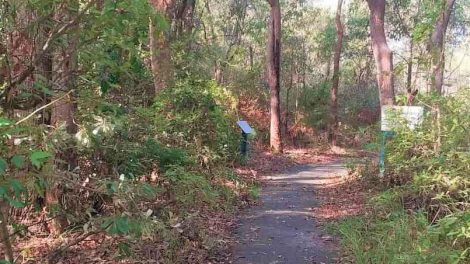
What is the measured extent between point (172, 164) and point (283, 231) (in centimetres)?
216

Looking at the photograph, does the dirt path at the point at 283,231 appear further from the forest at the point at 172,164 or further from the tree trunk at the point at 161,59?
the tree trunk at the point at 161,59

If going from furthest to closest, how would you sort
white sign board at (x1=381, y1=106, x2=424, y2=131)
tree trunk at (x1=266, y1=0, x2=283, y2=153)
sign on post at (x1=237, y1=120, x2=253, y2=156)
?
tree trunk at (x1=266, y1=0, x2=283, y2=153) < sign on post at (x1=237, y1=120, x2=253, y2=156) < white sign board at (x1=381, y1=106, x2=424, y2=131)

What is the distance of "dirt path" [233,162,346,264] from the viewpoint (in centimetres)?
601

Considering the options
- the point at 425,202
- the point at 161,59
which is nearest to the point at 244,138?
the point at 161,59

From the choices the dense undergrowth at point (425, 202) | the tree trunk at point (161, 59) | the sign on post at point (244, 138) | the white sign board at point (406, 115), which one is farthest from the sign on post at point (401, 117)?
the sign on post at point (244, 138)

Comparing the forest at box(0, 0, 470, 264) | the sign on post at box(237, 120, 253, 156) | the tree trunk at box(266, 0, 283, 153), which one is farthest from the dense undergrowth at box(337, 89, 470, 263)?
the tree trunk at box(266, 0, 283, 153)

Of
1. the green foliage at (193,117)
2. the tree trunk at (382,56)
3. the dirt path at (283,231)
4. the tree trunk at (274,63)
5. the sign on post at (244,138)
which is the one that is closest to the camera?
the dirt path at (283,231)

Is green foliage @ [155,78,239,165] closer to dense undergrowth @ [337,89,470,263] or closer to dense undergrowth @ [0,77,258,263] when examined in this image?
dense undergrowth @ [0,77,258,263]

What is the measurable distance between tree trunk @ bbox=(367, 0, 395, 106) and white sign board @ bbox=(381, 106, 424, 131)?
2.23 m

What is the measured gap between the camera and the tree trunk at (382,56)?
10.4 metres

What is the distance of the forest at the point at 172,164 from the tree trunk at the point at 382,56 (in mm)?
28

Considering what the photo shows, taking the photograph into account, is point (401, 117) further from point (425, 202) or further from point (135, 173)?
point (135, 173)

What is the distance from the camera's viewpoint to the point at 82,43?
112 inches

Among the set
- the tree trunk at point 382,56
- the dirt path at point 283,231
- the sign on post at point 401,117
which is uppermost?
the tree trunk at point 382,56
